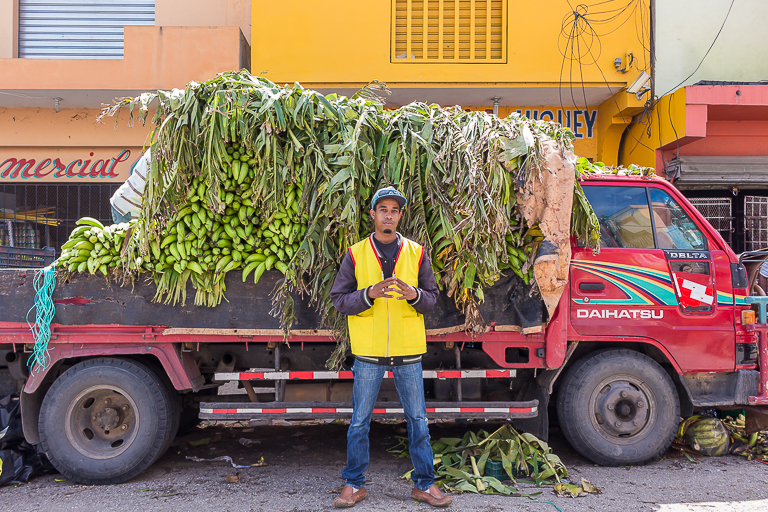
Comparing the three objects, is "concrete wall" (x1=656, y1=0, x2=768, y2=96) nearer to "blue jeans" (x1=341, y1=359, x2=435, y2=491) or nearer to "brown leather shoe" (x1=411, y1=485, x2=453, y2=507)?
"blue jeans" (x1=341, y1=359, x2=435, y2=491)

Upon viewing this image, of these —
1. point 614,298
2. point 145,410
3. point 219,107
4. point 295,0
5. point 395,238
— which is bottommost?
point 145,410

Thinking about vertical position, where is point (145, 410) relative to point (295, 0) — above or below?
below

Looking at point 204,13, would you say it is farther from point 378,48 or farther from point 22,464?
point 22,464

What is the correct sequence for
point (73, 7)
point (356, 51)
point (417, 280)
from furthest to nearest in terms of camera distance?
point (73, 7)
point (356, 51)
point (417, 280)

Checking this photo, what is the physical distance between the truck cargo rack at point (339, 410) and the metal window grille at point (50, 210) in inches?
311

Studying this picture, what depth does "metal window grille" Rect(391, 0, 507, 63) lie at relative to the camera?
9.39m

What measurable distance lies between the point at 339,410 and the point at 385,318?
1008 mm

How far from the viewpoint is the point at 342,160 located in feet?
12.7

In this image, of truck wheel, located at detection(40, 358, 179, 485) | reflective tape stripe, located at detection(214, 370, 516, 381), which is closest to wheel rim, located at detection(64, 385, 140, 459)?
truck wheel, located at detection(40, 358, 179, 485)

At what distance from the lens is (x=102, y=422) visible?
4.05m

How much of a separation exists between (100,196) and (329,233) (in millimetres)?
8349

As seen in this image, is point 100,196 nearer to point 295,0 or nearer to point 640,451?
point 295,0

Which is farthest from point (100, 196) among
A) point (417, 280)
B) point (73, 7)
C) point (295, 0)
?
point (417, 280)

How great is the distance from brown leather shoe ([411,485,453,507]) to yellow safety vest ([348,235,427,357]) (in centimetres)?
97
